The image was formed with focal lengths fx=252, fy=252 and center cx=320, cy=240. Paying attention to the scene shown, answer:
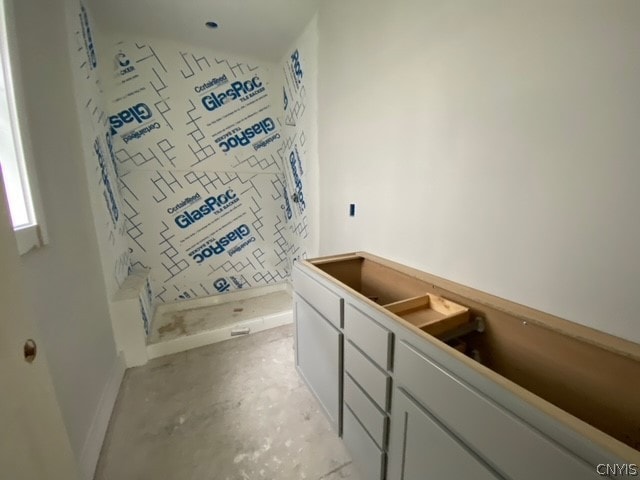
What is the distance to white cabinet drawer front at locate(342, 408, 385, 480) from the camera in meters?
1.05

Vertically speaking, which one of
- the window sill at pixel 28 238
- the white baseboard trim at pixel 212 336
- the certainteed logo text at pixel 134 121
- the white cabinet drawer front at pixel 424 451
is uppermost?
the certainteed logo text at pixel 134 121

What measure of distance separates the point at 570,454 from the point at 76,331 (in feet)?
6.25

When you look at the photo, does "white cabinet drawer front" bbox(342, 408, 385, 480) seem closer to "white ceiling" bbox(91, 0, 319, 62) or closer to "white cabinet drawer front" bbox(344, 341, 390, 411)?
"white cabinet drawer front" bbox(344, 341, 390, 411)

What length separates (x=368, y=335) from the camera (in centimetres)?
105

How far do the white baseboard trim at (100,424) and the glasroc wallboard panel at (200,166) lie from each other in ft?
3.74

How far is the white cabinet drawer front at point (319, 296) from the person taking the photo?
1254 mm

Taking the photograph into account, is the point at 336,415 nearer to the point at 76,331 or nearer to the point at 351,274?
the point at 351,274

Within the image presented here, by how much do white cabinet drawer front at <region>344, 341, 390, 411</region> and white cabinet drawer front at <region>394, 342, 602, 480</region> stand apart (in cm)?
14

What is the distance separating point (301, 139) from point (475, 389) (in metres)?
2.46

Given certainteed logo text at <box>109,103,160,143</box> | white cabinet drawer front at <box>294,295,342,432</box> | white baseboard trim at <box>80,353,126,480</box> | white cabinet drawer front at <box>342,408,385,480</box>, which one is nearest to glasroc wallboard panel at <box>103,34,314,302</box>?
certainteed logo text at <box>109,103,160,143</box>

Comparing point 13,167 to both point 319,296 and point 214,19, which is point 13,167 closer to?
point 319,296

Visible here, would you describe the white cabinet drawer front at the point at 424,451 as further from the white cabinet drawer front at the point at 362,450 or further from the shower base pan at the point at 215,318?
the shower base pan at the point at 215,318

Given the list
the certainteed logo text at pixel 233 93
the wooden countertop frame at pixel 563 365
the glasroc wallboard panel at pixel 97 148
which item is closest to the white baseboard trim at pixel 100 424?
the glasroc wallboard panel at pixel 97 148

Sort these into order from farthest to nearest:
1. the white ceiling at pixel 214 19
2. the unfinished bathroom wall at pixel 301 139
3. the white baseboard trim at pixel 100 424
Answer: the unfinished bathroom wall at pixel 301 139, the white ceiling at pixel 214 19, the white baseboard trim at pixel 100 424
